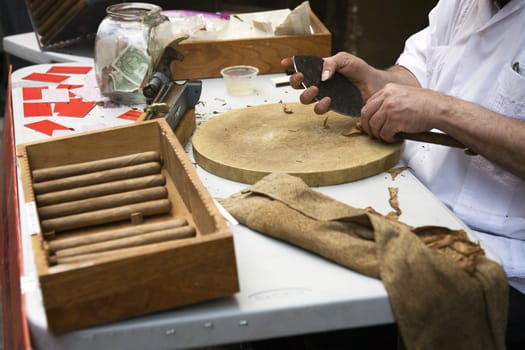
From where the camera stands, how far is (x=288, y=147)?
1.50 metres

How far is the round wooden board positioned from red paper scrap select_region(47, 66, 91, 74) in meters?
0.79

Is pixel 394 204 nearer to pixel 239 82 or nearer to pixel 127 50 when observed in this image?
pixel 239 82

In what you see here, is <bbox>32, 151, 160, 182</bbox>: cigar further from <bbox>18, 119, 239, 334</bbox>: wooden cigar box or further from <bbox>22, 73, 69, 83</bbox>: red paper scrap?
<bbox>22, 73, 69, 83</bbox>: red paper scrap

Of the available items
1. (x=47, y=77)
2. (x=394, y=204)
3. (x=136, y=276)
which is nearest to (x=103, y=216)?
(x=136, y=276)

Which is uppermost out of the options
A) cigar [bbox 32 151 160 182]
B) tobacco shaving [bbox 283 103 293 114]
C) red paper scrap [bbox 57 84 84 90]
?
cigar [bbox 32 151 160 182]

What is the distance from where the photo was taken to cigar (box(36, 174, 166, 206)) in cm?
124

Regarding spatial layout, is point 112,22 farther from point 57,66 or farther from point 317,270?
point 317,270

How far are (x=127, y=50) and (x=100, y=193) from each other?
0.70m

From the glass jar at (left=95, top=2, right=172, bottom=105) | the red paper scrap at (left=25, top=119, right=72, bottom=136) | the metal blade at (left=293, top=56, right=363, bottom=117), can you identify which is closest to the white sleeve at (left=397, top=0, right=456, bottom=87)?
the metal blade at (left=293, top=56, right=363, bottom=117)

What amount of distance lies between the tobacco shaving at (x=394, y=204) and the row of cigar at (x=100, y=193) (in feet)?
1.42

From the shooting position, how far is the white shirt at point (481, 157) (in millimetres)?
1422

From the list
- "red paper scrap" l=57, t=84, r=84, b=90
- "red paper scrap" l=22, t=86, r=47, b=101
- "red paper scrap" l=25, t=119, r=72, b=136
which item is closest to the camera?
"red paper scrap" l=25, t=119, r=72, b=136

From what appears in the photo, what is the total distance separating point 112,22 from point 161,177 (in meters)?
0.77

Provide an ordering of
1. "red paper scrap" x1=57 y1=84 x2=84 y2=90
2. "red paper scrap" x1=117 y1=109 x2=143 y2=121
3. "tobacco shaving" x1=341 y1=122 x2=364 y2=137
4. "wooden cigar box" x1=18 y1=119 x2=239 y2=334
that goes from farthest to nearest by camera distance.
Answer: "red paper scrap" x1=57 y1=84 x2=84 y2=90, "red paper scrap" x1=117 y1=109 x2=143 y2=121, "tobacco shaving" x1=341 y1=122 x2=364 y2=137, "wooden cigar box" x1=18 y1=119 x2=239 y2=334
